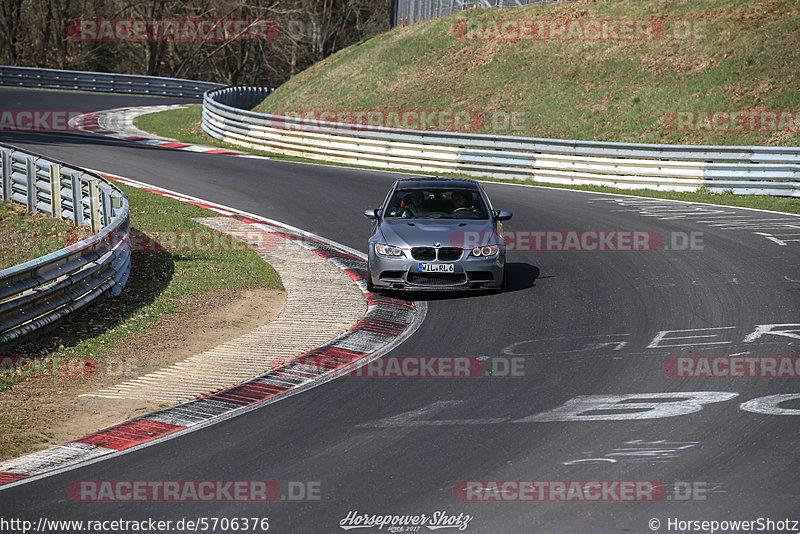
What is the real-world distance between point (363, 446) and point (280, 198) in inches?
551

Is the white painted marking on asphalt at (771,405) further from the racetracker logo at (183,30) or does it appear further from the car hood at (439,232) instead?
the racetracker logo at (183,30)

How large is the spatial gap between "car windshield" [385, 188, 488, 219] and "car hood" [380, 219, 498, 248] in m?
0.25

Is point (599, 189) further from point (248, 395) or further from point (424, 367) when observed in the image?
point (248, 395)

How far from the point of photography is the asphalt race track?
6035 millimetres

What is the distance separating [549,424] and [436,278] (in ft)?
16.1

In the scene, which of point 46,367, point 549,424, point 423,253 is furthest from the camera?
point 423,253

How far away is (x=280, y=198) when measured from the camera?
20.6 m

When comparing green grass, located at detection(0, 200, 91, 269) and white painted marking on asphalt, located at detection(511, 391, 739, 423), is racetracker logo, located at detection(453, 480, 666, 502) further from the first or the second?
green grass, located at detection(0, 200, 91, 269)

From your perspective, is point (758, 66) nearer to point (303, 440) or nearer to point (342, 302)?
point (342, 302)

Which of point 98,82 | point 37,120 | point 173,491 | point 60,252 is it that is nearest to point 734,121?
point 60,252

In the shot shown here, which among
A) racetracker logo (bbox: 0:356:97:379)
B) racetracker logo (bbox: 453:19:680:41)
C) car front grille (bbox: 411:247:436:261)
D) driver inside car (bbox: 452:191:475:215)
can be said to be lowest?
racetracker logo (bbox: 0:356:97:379)

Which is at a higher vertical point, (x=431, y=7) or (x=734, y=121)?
(x=431, y=7)

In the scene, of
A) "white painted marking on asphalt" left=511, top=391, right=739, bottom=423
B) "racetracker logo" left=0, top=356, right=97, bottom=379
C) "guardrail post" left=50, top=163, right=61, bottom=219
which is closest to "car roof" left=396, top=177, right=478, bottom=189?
"racetracker logo" left=0, top=356, right=97, bottom=379

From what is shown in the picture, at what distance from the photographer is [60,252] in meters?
10.8
